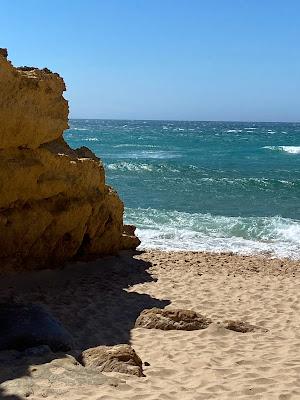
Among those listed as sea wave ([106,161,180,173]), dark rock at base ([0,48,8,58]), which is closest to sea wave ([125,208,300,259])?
dark rock at base ([0,48,8,58])

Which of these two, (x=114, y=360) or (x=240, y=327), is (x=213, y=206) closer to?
(x=240, y=327)

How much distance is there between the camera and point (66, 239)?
9938mm

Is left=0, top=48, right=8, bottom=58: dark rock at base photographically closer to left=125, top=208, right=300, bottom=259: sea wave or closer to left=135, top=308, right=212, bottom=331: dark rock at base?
left=135, top=308, right=212, bottom=331: dark rock at base

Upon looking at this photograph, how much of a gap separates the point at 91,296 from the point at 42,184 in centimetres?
205

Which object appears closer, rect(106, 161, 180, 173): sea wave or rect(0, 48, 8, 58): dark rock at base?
rect(0, 48, 8, 58): dark rock at base

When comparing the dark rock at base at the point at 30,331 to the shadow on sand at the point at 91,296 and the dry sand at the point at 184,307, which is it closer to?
the shadow on sand at the point at 91,296

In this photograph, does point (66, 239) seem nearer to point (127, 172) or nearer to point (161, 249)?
point (161, 249)

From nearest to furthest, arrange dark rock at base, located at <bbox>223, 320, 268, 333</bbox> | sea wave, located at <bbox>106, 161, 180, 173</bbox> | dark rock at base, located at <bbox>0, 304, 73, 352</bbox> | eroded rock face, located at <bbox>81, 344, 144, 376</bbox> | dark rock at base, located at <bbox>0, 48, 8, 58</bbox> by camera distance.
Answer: eroded rock face, located at <bbox>81, 344, 144, 376</bbox> < dark rock at base, located at <bbox>0, 304, 73, 352</bbox> < dark rock at base, located at <bbox>223, 320, 268, 333</bbox> < dark rock at base, located at <bbox>0, 48, 8, 58</bbox> < sea wave, located at <bbox>106, 161, 180, 173</bbox>

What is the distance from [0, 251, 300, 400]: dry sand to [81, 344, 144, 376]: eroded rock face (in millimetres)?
157

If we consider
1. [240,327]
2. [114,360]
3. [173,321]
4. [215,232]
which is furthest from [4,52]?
[215,232]

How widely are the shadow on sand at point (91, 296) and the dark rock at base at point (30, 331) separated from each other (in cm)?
37

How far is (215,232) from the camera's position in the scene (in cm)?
1590

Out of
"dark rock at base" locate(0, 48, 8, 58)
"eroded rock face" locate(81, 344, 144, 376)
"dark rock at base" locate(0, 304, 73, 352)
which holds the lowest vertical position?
"eroded rock face" locate(81, 344, 144, 376)

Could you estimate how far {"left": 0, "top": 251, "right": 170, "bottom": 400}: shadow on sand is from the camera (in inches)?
286
